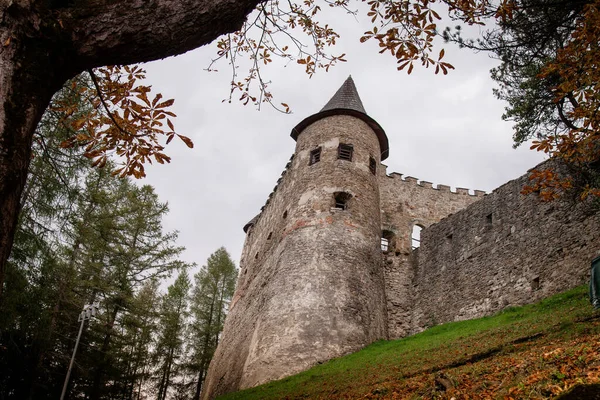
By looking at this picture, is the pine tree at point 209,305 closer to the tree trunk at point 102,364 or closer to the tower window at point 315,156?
the tree trunk at point 102,364

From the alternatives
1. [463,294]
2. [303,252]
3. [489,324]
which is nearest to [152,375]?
[303,252]

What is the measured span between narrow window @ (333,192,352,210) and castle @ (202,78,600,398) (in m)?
0.04

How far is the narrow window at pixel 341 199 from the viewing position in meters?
19.3

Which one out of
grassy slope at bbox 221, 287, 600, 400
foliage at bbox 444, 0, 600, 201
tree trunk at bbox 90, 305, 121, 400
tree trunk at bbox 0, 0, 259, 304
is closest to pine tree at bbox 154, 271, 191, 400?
tree trunk at bbox 90, 305, 121, 400

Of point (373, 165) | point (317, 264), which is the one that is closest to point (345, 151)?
point (373, 165)

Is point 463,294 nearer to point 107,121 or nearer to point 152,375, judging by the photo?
point 107,121

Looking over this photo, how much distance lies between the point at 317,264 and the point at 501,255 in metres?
5.86

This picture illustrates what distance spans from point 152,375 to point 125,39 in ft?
95.1

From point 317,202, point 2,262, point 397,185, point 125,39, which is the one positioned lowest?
point 2,262

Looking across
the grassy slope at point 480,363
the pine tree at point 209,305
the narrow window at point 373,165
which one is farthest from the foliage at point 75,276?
the narrow window at point 373,165

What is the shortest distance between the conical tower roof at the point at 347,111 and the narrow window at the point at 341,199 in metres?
4.23

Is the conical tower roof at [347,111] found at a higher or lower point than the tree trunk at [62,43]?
higher

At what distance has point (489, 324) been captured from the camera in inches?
501

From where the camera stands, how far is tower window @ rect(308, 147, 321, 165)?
20.8 m
